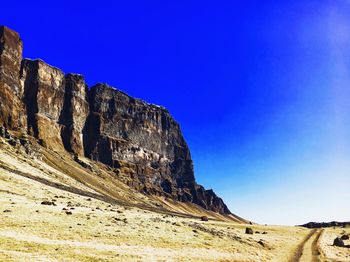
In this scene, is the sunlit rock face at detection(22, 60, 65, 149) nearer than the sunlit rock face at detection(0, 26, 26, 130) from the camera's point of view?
No

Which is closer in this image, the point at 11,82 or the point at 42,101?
the point at 11,82

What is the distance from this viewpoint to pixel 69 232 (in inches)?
1352

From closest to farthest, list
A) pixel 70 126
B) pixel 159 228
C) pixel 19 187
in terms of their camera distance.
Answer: pixel 159 228 < pixel 19 187 < pixel 70 126

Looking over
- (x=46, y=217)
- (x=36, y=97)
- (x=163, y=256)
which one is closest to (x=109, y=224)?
(x=46, y=217)

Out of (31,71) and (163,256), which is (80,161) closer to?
(31,71)

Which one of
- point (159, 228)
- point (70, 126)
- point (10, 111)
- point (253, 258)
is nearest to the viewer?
point (253, 258)

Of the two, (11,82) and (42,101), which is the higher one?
(42,101)

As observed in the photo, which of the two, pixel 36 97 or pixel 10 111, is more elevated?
pixel 36 97

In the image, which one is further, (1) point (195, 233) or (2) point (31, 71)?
(2) point (31, 71)

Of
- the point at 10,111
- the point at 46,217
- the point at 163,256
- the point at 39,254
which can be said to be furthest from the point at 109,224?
the point at 10,111

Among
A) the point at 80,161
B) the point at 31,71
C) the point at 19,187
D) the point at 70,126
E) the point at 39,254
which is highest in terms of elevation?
the point at 31,71

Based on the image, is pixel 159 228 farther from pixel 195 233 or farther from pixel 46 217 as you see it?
pixel 46 217

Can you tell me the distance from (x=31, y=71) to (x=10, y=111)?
125 feet

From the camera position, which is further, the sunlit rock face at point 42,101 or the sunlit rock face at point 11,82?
the sunlit rock face at point 42,101
